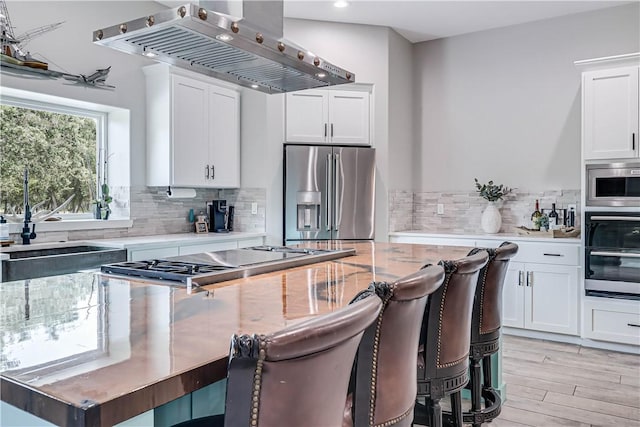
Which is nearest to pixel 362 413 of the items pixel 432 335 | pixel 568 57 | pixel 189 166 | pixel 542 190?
pixel 432 335

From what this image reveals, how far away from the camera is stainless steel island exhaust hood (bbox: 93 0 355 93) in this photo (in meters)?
1.88

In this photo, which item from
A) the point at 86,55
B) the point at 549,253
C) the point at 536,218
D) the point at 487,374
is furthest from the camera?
the point at 536,218

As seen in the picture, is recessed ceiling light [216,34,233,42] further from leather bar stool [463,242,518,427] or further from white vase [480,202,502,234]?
white vase [480,202,502,234]

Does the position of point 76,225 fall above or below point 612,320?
above

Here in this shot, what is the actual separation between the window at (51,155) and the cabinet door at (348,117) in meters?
2.13

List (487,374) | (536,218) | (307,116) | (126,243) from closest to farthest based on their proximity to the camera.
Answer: (487,374)
(126,243)
(536,218)
(307,116)

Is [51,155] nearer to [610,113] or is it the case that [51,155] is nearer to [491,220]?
[491,220]

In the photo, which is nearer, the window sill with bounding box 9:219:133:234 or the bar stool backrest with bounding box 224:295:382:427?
the bar stool backrest with bounding box 224:295:382:427

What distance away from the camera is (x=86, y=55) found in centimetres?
383

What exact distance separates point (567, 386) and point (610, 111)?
2.25 m

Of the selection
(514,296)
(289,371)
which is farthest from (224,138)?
(289,371)

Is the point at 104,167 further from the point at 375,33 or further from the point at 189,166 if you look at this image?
the point at 375,33

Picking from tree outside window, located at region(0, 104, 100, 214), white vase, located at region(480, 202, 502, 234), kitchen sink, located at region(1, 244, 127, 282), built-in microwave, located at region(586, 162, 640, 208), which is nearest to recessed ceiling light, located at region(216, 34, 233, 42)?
kitchen sink, located at region(1, 244, 127, 282)

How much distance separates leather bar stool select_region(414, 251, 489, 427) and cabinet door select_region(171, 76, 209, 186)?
302cm
